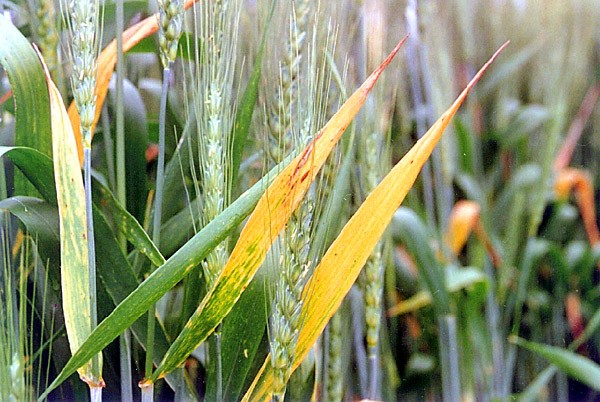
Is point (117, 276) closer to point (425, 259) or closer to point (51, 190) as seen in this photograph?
point (51, 190)

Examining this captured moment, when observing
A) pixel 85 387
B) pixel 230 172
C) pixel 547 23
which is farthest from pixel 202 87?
pixel 547 23

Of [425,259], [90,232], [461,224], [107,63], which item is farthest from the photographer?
[461,224]

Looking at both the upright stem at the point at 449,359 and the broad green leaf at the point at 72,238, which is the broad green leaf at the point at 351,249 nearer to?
the broad green leaf at the point at 72,238

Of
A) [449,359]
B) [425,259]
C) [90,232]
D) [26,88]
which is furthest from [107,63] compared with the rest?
[449,359]

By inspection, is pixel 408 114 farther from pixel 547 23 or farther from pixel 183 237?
pixel 183 237

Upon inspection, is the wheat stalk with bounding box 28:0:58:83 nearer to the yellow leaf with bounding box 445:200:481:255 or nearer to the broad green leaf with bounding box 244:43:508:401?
the broad green leaf with bounding box 244:43:508:401

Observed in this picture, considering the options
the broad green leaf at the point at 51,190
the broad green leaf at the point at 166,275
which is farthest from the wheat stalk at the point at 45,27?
the broad green leaf at the point at 166,275
